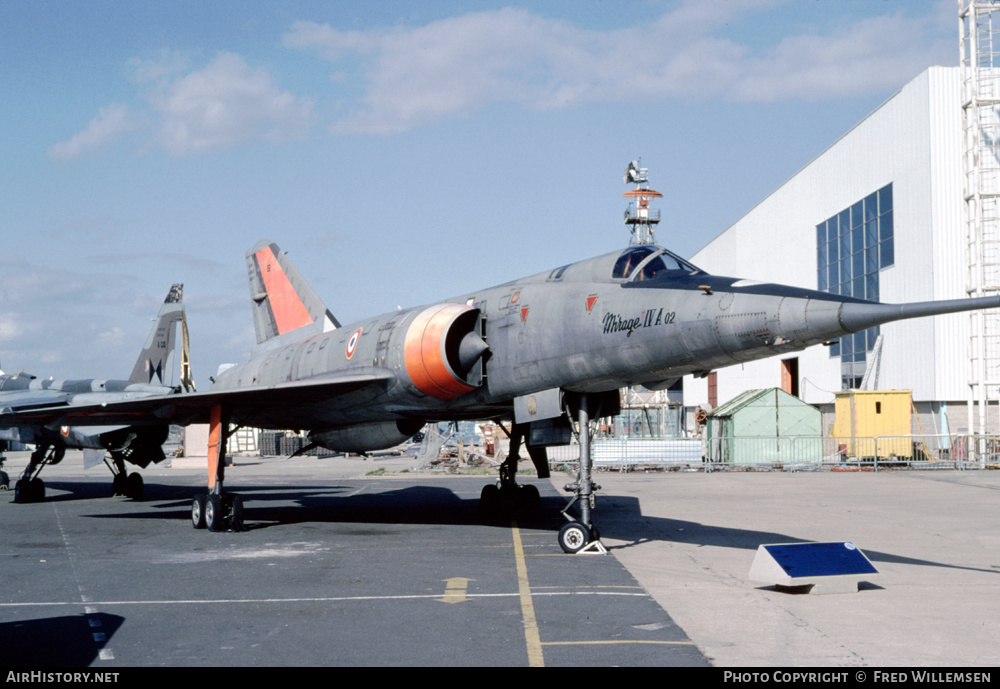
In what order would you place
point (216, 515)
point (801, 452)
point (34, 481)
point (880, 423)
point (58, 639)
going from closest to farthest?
point (58, 639)
point (216, 515)
point (34, 481)
point (801, 452)
point (880, 423)

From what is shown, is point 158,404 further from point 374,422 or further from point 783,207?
point 783,207

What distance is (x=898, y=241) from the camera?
34.5 metres

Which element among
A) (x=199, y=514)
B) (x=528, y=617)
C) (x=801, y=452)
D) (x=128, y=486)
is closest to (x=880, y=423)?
(x=801, y=452)

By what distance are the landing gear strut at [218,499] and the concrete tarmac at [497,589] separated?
0.43m

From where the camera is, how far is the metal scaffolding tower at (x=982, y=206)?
31.1m

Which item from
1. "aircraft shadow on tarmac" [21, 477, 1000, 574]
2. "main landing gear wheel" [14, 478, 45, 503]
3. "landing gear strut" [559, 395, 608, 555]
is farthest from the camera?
"main landing gear wheel" [14, 478, 45, 503]

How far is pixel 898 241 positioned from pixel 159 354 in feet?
93.1

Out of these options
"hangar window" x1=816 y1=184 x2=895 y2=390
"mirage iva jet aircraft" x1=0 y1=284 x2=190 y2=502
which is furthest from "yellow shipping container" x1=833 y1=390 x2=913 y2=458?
"mirage iva jet aircraft" x1=0 y1=284 x2=190 y2=502

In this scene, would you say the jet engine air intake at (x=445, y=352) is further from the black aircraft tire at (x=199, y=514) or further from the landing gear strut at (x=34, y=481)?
the landing gear strut at (x=34, y=481)

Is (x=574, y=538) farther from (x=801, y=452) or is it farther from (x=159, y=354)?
(x=801, y=452)

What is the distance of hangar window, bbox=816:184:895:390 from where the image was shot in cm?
3594

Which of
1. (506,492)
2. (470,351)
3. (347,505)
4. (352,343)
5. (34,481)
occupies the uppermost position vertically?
(352,343)

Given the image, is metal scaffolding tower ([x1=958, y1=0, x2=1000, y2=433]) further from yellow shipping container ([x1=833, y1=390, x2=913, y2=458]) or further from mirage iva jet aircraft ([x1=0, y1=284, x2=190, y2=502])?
mirage iva jet aircraft ([x1=0, y1=284, x2=190, y2=502])

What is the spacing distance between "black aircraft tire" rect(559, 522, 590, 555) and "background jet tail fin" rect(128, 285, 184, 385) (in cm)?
1796
